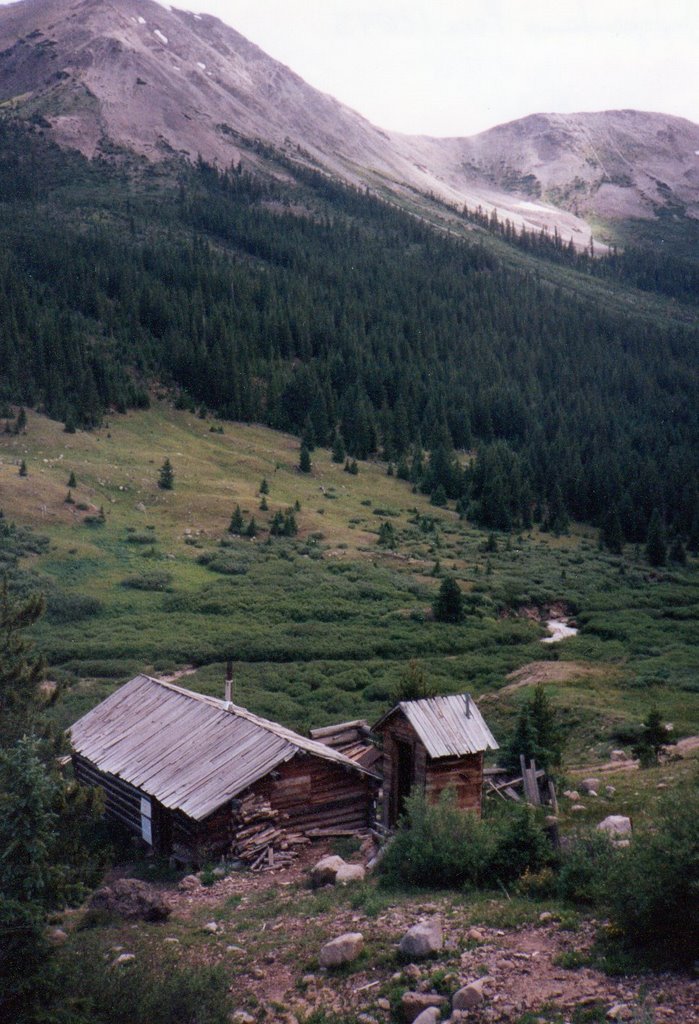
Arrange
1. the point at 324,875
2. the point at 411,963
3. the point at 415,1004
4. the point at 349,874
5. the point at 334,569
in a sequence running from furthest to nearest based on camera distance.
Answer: the point at 334,569 < the point at 324,875 < the point at 349,874 < the point at 411,963 < the point at 415,1004

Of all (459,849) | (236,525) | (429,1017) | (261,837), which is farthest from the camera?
(236,525)

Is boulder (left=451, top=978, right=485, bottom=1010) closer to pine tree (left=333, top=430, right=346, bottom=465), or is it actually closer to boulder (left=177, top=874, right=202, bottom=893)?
boulder (left=177, top=874, right=202, bottom=893)

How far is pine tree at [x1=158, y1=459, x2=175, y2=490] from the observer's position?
260 feet

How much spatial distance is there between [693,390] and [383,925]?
16045 centimetres

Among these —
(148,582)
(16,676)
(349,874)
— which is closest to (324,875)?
(349,874)

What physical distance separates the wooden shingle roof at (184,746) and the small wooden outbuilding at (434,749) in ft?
5.89

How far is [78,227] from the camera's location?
159 metres

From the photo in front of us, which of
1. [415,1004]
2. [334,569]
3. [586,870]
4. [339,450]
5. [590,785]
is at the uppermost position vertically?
[586,870]

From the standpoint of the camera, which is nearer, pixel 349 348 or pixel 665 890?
pixel 665 890

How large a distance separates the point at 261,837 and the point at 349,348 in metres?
124

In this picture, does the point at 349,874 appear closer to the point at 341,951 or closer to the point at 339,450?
the point at 341,951

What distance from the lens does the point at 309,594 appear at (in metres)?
58.7

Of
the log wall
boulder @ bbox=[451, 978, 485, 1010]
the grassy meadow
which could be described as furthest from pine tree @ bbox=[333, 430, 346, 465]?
boulder @ bbox=[451, 978, 485, 1010]

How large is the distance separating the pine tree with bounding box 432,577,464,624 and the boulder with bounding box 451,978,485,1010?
143 ft
